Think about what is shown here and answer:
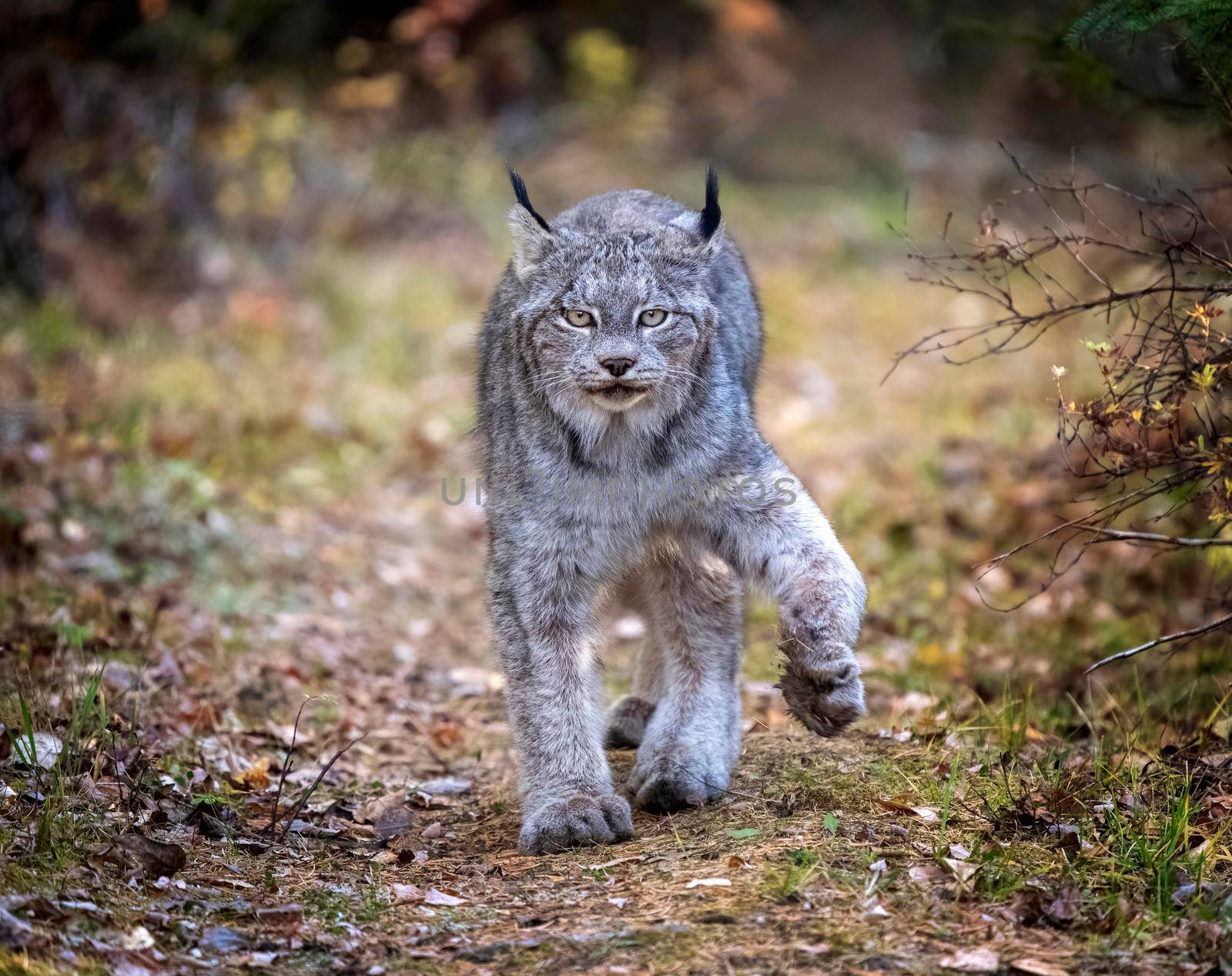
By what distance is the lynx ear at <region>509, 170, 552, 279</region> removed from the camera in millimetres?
4723

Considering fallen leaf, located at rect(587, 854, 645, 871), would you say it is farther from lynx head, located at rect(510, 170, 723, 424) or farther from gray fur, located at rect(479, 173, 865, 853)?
lynx head, located at rect(510, 170, 723, 424)

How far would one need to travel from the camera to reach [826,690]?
3.96 m

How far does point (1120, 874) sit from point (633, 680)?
2.31 meters

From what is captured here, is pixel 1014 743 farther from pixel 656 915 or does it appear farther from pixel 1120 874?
pixel 656 915

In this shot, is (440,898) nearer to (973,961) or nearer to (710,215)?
(973,961)

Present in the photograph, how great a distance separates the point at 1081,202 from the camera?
13.7 feet

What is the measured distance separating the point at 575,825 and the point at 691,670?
0.91 meters

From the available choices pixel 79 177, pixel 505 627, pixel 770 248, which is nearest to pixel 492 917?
pixel 505 627

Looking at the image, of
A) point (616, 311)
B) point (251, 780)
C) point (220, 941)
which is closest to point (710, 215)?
point (616, 311)

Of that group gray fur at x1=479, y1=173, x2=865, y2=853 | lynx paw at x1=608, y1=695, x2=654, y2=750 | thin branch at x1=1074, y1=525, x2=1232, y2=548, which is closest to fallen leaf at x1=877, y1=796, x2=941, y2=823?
gray fur at x1=479, y1=173, x2=865, y2=853

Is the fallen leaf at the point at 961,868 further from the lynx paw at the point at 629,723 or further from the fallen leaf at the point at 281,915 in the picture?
the lynx paw at the point at 629,723

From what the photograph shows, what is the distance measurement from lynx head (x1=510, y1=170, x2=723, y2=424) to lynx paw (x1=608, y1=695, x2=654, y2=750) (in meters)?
1.43

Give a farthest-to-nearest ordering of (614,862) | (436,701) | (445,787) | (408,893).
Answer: (436,701) → (445,787) → (614,862) → (408,893)

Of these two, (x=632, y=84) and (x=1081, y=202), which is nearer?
(x=1081, y=202)
